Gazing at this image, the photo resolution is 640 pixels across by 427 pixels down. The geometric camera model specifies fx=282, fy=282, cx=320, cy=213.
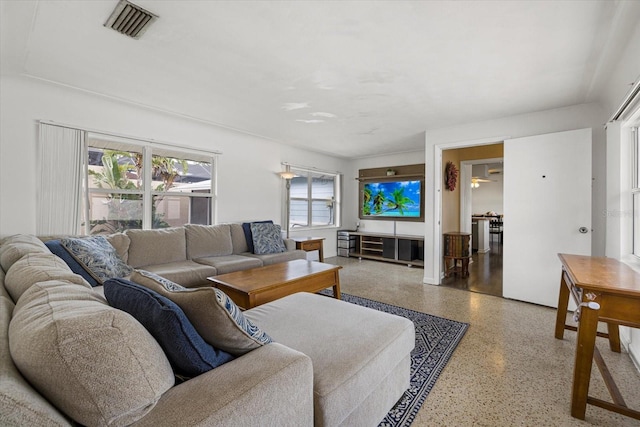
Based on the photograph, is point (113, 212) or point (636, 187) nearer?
point (636, 187)

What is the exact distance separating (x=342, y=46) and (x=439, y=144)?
2.71 metres

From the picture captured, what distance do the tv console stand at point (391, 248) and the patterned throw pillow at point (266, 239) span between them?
2.44 m

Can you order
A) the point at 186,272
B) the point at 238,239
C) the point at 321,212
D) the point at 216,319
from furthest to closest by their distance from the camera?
the point at 321,212
the point at 238,239
the point at 186,272
the point at 216,319

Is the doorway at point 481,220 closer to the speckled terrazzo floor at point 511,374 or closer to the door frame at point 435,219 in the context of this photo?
the door frame at point 435,219

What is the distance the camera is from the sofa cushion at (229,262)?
3266mm

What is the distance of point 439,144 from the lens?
429 centimetres

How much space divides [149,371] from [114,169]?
3.49 metres

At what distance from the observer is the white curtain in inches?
112

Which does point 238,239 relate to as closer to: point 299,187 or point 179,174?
point 179,174

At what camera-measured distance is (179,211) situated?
4039 millimetres

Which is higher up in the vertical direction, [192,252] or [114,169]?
[114,169]

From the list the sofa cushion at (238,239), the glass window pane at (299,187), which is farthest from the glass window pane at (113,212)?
the glass window pane at (299,187)

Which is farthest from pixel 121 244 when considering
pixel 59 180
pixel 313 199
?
pixel 313 199

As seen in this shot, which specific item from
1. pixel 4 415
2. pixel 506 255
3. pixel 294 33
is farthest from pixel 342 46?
pixel 506 255
